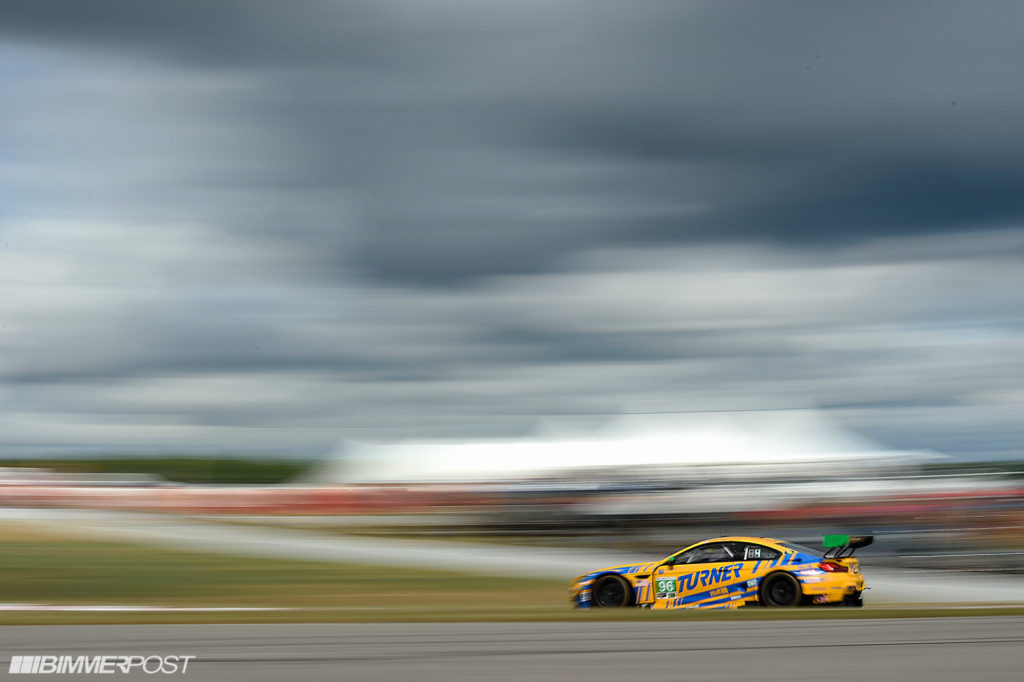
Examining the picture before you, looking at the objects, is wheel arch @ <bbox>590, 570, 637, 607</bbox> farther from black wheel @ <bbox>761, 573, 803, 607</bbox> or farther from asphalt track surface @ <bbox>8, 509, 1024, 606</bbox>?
asphalt track surface @ <bbox>8, 509, 1024, 606</bbox>

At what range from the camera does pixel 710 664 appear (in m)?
8.03

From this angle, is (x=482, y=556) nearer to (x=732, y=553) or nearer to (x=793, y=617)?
(x=732, y=553)

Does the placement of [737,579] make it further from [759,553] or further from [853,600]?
Result: [853,600]

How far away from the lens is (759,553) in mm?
13508

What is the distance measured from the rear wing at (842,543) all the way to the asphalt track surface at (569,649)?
173 cm

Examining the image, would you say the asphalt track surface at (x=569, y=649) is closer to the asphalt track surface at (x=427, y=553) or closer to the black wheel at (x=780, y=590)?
the black wheel at (x=780, y=590)

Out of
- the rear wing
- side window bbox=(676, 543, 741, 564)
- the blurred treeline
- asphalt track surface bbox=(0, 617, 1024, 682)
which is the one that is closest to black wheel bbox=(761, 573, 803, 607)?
side window bbox=(676, 543, 741, 564)

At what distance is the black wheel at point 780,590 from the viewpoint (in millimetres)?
13102

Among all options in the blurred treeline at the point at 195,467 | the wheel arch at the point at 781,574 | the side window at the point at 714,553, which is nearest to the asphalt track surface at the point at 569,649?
the wheel arch at the point at 781,574

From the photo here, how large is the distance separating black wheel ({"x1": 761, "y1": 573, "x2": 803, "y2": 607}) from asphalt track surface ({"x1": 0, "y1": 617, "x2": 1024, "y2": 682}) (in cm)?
174

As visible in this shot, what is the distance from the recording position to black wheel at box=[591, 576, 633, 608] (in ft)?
45.5

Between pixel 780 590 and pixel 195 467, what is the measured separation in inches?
Result: 3659

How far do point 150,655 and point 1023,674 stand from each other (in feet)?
20.6

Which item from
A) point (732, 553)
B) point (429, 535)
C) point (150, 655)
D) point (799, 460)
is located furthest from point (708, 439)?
point (150, 655)
